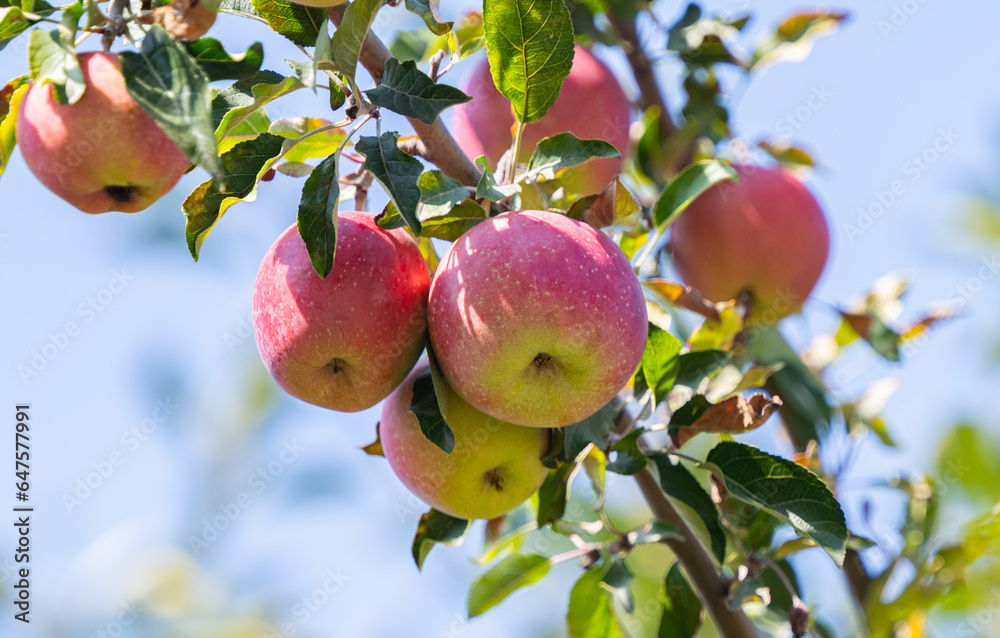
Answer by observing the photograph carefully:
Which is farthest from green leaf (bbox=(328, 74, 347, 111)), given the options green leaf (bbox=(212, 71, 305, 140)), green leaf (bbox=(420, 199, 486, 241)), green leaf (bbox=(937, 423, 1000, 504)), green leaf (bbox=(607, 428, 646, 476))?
green leaf (bbox=(937, 423, 1000, 504))

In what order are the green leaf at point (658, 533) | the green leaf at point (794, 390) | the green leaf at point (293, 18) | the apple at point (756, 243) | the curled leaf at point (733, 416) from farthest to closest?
the apple at point (756, 243)
the green leaf at point (794, 390)
the green leaf at point (658, 533)
the curled leaf at point (733, 416)
the green leaf at point (293, 18)

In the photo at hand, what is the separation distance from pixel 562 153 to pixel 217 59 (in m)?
0.61

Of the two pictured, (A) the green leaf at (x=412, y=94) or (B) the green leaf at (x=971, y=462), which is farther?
(B) the green leaf at (x=971, y=462)

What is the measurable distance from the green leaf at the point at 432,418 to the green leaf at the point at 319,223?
0.88ft

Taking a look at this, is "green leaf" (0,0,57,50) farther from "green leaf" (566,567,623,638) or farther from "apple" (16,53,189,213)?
"green leaf" (566,567,623,638)

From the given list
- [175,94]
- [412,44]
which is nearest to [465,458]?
[175,94]

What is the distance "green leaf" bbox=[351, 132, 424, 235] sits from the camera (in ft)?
4.05

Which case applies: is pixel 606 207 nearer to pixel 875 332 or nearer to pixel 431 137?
pixel 431 137

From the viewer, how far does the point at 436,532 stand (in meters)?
1.76

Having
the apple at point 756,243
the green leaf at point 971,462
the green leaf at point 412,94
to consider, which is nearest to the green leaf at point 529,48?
the green leaf at point 412,94

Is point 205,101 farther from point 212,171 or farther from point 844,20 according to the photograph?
point 844,20

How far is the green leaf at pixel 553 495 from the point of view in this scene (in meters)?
1.67

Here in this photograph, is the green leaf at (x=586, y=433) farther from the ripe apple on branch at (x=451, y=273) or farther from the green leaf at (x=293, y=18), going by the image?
the green leaf at (x=293, y=18)

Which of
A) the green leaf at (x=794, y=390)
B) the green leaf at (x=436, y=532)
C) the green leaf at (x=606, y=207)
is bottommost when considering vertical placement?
the green leaf at (x=794, y=390)
